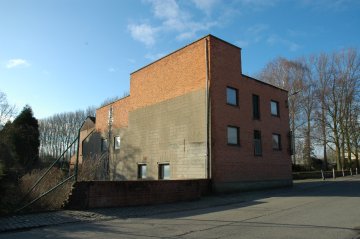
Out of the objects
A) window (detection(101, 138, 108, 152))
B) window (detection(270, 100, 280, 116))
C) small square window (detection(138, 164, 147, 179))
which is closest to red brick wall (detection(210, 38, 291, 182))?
window (detection(270, 100, 280, 116))

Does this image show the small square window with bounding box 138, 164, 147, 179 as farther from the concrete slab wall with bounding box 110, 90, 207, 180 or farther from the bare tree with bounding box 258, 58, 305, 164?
the bare tree with bounding box 258, 58, 305, 164

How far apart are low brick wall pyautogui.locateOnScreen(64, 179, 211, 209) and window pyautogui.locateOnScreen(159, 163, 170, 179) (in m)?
6.91

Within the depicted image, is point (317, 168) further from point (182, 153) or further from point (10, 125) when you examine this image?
point (10, 125)

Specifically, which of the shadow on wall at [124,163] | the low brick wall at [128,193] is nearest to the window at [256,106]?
the shadow on wall at [124,163]

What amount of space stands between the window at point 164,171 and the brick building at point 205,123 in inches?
1.9

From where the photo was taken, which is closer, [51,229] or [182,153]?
[51,229]

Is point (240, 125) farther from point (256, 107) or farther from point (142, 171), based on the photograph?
point (142, 171)

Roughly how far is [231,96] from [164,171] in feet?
22.6

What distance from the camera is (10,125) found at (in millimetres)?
35406

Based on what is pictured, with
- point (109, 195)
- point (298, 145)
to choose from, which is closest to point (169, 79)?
point (109, 195)

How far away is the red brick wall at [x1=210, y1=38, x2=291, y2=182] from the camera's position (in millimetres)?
21922

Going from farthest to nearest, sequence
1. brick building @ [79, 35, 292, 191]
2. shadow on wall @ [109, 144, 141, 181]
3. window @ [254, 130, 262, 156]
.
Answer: shadow on wall @ [109, 144, 141, 181] → window @ [254, 130, 262, 156] → brick building @ [79, 35, 292, 191]

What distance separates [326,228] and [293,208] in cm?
449

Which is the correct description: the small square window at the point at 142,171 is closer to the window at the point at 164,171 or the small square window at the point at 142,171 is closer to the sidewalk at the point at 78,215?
the window at the point at 164,171
